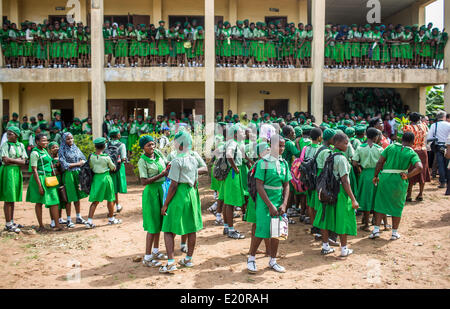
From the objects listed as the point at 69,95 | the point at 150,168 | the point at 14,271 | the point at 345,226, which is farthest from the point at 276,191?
the point at 69,95

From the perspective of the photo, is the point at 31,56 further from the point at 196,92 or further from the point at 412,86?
the point at 412,86

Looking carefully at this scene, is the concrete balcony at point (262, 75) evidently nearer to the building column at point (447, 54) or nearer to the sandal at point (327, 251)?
the building column at point (447, 54)

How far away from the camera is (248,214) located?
196 inches

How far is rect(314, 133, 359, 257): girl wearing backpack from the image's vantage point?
4828 mm

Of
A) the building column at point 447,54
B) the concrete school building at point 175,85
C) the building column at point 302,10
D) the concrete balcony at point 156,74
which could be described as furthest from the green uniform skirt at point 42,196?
the building column at point 447,54

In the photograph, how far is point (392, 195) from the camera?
223 inches

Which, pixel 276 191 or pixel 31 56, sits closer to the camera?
pixel 276 191

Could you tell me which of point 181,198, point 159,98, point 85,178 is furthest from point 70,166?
point 159,98

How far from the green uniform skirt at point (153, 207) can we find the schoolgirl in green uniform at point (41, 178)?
2602mm

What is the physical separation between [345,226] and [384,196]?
1.20 m

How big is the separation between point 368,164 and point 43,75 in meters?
11.7

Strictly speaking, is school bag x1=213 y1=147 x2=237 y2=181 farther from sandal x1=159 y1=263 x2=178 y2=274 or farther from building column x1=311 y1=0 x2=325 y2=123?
building column x1=311 y1=0 x2=325 y2=123

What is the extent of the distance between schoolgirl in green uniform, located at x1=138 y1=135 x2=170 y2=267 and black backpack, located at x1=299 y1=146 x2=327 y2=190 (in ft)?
7.48

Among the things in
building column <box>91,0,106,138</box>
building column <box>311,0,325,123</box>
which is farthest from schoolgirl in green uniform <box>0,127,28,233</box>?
building column <box>311,0,325,123</box>
